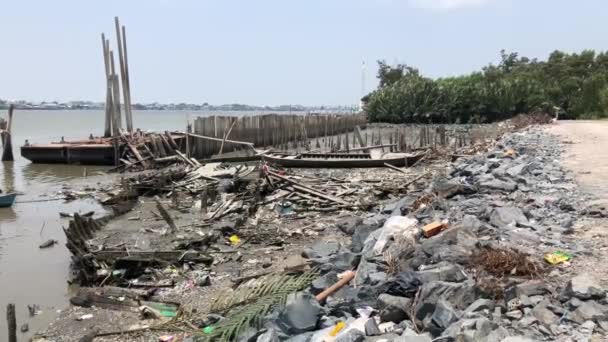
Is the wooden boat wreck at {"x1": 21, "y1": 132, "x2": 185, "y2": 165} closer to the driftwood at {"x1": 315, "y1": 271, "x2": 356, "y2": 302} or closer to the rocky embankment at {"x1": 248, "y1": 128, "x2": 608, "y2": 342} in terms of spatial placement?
the rocky embankment at {"x1": 248, "y1": 128, "x2": 608, "y2": 342}

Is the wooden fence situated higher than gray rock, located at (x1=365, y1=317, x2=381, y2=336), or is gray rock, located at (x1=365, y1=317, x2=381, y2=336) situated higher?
the wooden fence

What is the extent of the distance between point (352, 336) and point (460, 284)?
1154 mm

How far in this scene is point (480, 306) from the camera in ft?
14.4

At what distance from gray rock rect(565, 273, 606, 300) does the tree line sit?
42.4 meters

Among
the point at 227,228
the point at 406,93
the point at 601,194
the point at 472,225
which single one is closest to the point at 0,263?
the point at 227,228

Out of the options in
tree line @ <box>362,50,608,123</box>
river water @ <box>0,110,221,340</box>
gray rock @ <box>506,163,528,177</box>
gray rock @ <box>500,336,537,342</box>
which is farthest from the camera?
tree line @ <box>362,50,608,123</box>

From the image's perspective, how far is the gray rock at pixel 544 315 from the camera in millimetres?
4097

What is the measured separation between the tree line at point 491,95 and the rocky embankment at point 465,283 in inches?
1580

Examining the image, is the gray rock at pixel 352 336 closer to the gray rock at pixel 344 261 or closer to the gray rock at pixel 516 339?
the gray rock at pixel 516 339

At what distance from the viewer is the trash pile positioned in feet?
13.5

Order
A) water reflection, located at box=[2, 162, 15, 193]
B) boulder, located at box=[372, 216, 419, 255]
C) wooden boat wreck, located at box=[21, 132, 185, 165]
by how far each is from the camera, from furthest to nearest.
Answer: wooden boat wreck, located at box=[21, 132, 185, 165] < water reflection, located at box=[2, 162, 15, 193] < boulder, located at box=[372, 216, 419, 255]

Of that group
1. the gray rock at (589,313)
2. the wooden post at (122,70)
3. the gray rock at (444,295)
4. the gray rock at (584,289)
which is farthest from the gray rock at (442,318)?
the wooden post at (122,70)

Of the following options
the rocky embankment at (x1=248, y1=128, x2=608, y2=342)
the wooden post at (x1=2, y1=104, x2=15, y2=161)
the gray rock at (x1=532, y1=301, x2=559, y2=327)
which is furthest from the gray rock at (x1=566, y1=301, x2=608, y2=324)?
the wooden post at (x1=2, y1=104, x2=15, y2=161)

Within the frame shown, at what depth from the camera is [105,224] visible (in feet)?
39.9
